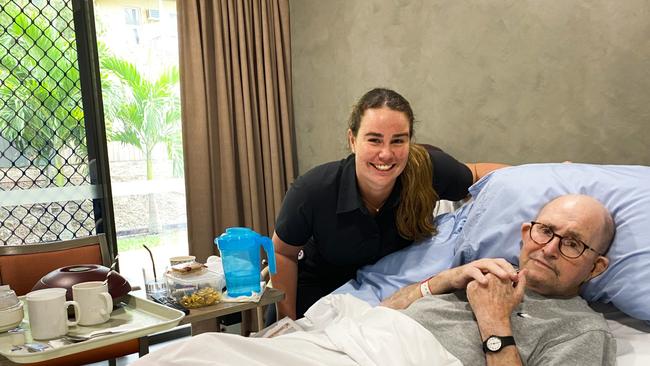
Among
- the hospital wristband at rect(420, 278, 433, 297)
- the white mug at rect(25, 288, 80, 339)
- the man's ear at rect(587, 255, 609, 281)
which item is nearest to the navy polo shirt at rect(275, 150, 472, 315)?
the hospital wristband at rect(420, 278, 433, 297)

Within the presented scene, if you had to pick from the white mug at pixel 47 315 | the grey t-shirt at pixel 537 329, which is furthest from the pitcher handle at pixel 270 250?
the white mug at pixel 47 315

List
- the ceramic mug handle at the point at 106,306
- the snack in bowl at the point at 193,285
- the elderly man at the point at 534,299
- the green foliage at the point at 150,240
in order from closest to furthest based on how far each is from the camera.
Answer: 1. the elderly man at the point at 534,299
2. the ceramic mug handle at the point at 106,306
3. the snack in bowl at the point at 193,285
4. the green foliage at the point at 150,240

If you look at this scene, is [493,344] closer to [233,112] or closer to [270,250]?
[270,250]

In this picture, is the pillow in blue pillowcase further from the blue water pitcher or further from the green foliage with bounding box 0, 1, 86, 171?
the green foliage with bounding box 0, 1, 86, 171

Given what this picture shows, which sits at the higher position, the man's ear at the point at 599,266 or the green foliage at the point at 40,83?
the green foliage at the point at 40,83

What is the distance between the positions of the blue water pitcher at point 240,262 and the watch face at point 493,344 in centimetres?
70

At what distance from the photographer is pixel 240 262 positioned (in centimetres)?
166

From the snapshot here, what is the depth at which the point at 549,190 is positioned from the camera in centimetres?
161

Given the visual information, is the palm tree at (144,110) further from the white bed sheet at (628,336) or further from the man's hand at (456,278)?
Result: the white bed sheet at (628,336)

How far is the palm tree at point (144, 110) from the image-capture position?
303 centimetres

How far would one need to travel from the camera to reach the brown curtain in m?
3.03

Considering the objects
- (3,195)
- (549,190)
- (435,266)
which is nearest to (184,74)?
(3,195)

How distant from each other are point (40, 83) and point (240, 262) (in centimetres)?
190

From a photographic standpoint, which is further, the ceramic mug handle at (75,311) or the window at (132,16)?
the window at (132,16)
